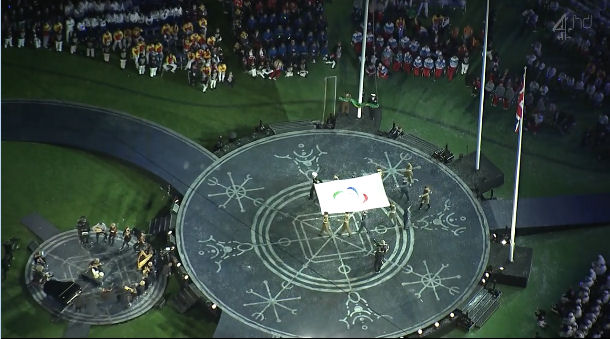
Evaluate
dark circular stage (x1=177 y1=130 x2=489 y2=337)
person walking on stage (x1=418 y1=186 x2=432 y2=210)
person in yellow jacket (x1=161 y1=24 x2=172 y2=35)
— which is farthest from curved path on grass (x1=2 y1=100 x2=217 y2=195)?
person walking on stage (x1=418 y1=186 x2=432 y2=210)

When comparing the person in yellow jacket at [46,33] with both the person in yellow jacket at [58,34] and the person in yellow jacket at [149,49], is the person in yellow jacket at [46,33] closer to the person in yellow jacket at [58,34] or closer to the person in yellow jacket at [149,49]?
the person in yellow jacket at [58,34]

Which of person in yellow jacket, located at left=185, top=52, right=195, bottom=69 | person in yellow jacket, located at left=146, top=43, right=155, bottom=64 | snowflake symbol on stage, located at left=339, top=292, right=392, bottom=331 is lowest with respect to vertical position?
snowflake symbol on stage, located at left=339, top=292, right=392, bottom=331

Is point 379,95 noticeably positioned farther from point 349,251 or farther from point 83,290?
point 83,290

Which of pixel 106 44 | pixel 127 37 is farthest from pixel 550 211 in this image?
pixel 106 44

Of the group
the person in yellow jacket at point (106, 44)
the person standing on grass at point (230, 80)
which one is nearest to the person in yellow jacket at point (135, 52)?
the person in yellow jacket at point (106, 44)

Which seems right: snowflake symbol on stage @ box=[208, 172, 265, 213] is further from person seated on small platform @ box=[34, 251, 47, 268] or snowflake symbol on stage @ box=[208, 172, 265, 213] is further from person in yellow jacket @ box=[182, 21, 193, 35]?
person in yellow jacket @ box=[182, 21, 193, 35]

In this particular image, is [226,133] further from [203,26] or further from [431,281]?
[431,281]
